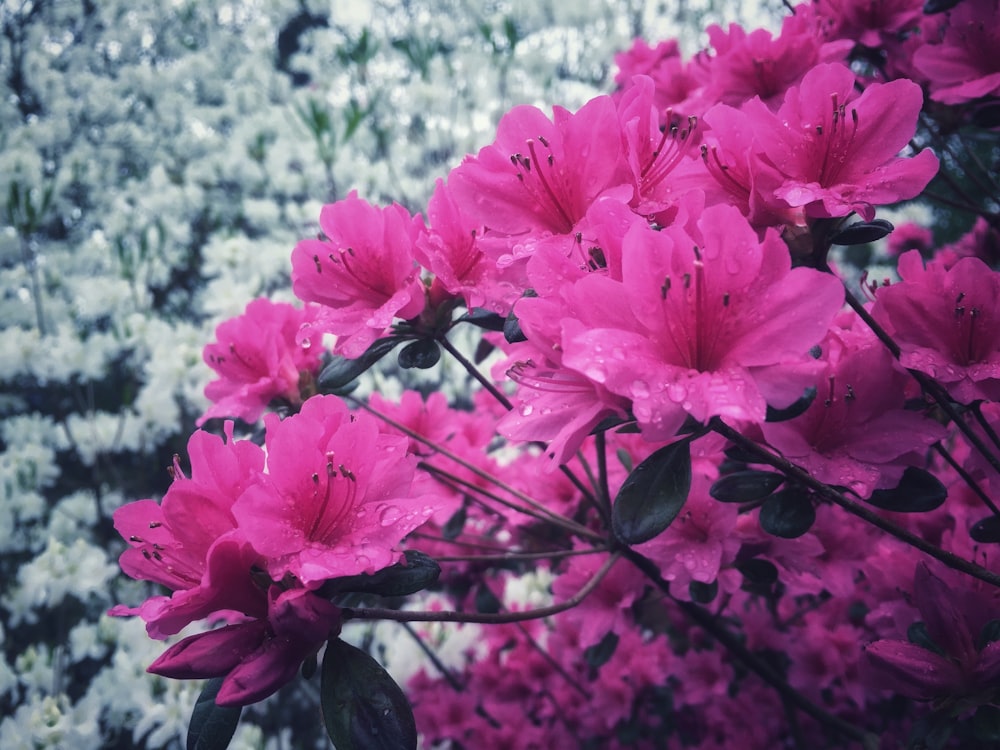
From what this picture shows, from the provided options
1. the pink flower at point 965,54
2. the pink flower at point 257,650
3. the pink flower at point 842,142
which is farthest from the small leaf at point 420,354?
the pink flower at point 965,54

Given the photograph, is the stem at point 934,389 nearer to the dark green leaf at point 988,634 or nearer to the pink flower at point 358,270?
the dark green leaf at point 988,634

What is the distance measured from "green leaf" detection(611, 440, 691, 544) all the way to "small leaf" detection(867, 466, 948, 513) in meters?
0.26

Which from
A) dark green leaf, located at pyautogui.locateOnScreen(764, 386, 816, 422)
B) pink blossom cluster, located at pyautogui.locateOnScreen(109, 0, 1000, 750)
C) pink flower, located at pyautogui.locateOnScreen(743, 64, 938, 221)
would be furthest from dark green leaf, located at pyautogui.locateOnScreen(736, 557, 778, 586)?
pink flower, located at pyautogui.locateOnScreen(743, 64, 938, 221)

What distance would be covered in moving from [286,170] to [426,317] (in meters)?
3.42

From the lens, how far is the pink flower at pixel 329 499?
65cm

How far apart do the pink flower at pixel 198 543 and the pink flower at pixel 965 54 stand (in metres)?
1.26

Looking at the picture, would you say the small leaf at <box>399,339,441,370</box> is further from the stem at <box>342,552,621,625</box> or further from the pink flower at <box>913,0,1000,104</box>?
the pink flower at <box>913,0,1000,104</box>

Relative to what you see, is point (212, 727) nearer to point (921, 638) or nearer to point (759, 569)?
point (759, 569)

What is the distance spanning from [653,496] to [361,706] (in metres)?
0.38

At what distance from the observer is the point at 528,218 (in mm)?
793

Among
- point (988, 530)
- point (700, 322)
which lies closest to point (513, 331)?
point (700, 322)

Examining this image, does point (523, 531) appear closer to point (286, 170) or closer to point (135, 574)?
point (135, 574)

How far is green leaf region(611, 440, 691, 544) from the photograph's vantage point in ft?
2.30

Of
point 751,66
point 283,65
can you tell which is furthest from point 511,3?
point 751,66
